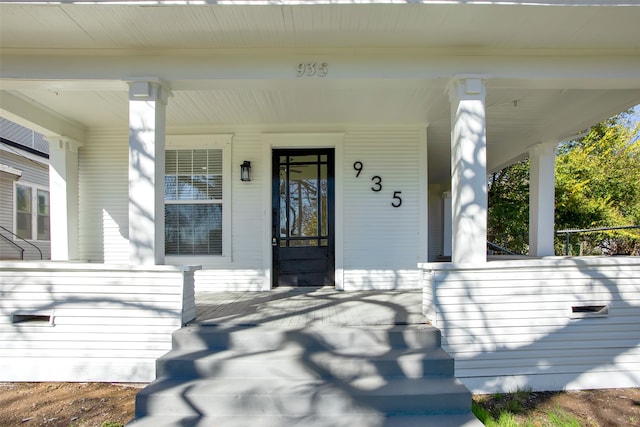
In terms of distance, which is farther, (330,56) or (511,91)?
(511,91)

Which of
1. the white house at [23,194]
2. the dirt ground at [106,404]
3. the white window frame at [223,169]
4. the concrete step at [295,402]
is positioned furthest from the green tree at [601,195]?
the white house at [23,194]

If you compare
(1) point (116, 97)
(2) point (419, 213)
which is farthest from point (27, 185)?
(2) point (419, 213)

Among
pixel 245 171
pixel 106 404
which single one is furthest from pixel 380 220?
pixel 106 404

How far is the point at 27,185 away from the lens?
10172 mm

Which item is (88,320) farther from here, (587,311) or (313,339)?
(587,311)

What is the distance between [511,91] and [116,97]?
424 cm

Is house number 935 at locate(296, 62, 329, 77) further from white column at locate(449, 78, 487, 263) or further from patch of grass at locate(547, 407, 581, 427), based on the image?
patch of grass at locate(547, 407, 581, 427)

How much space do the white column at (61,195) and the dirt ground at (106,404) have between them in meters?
2.24

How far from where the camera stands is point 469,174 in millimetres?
3232

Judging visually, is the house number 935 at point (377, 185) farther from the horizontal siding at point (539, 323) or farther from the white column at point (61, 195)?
the white column at point (61, 195)

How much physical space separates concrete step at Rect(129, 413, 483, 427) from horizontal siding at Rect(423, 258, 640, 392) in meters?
0.74

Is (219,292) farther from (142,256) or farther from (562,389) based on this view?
(562,389)

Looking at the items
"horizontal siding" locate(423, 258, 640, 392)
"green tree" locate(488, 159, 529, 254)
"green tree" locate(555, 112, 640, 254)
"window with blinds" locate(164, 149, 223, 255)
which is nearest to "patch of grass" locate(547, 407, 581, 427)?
"horizontal siding" locate(423, 258, 640, 392)

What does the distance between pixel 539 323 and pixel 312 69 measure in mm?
2899
